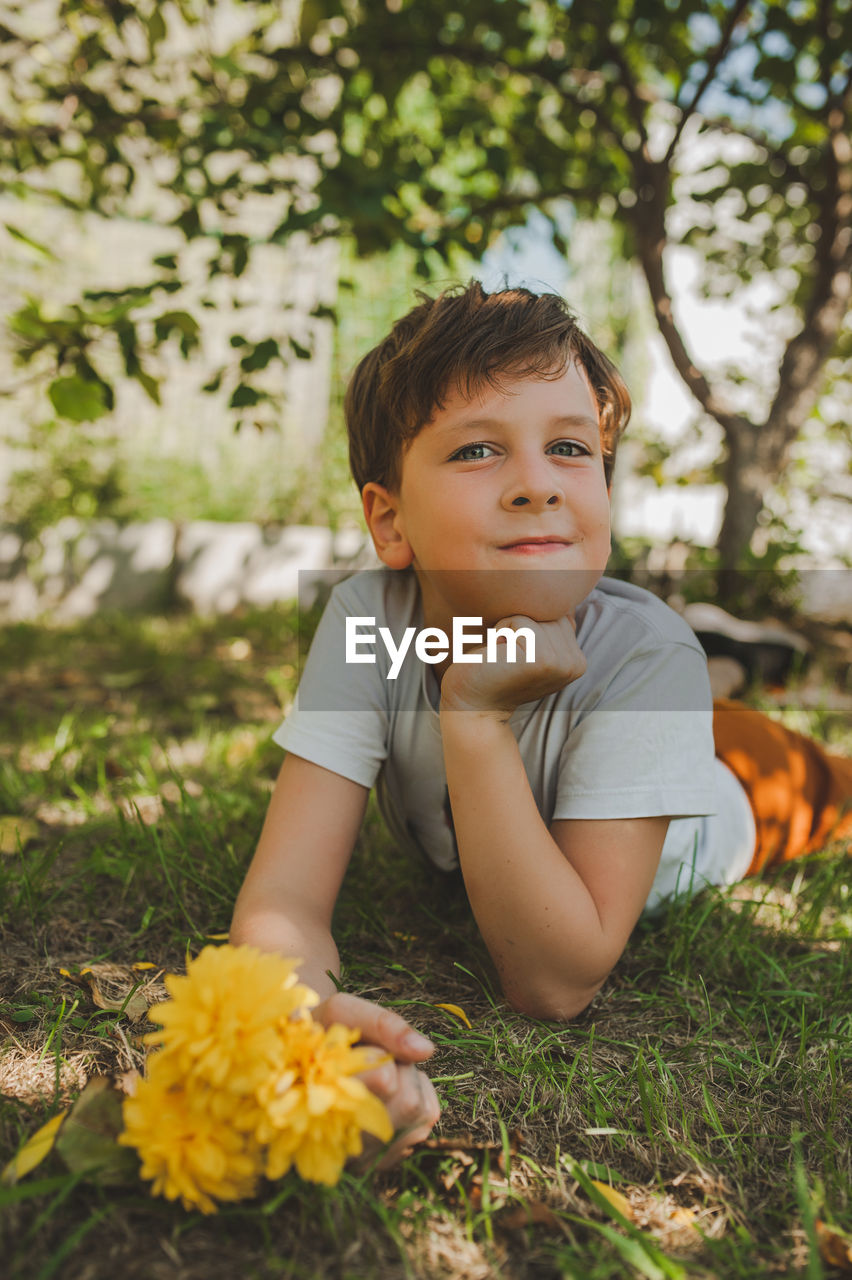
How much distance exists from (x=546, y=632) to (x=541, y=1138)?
2.15 feet

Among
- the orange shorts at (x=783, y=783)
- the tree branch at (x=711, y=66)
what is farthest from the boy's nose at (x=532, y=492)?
the tree branch at (x=711, y=66)

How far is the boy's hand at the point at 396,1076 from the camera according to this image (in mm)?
956

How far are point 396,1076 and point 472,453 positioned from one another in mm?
862

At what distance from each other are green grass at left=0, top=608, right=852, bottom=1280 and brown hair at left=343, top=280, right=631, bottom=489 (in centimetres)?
82

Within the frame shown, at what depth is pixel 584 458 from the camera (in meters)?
1.43

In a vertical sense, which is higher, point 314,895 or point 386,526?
point 386,526

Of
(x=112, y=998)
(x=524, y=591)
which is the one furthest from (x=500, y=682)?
(x=112, y=998)

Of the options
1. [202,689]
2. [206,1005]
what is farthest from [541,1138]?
[202,689]

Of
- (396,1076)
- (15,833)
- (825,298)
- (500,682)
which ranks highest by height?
(825,298)

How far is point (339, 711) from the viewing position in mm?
1589

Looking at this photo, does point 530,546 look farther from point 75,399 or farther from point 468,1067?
point 75,399

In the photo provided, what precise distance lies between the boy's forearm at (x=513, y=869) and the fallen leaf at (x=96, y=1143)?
0.53 m
